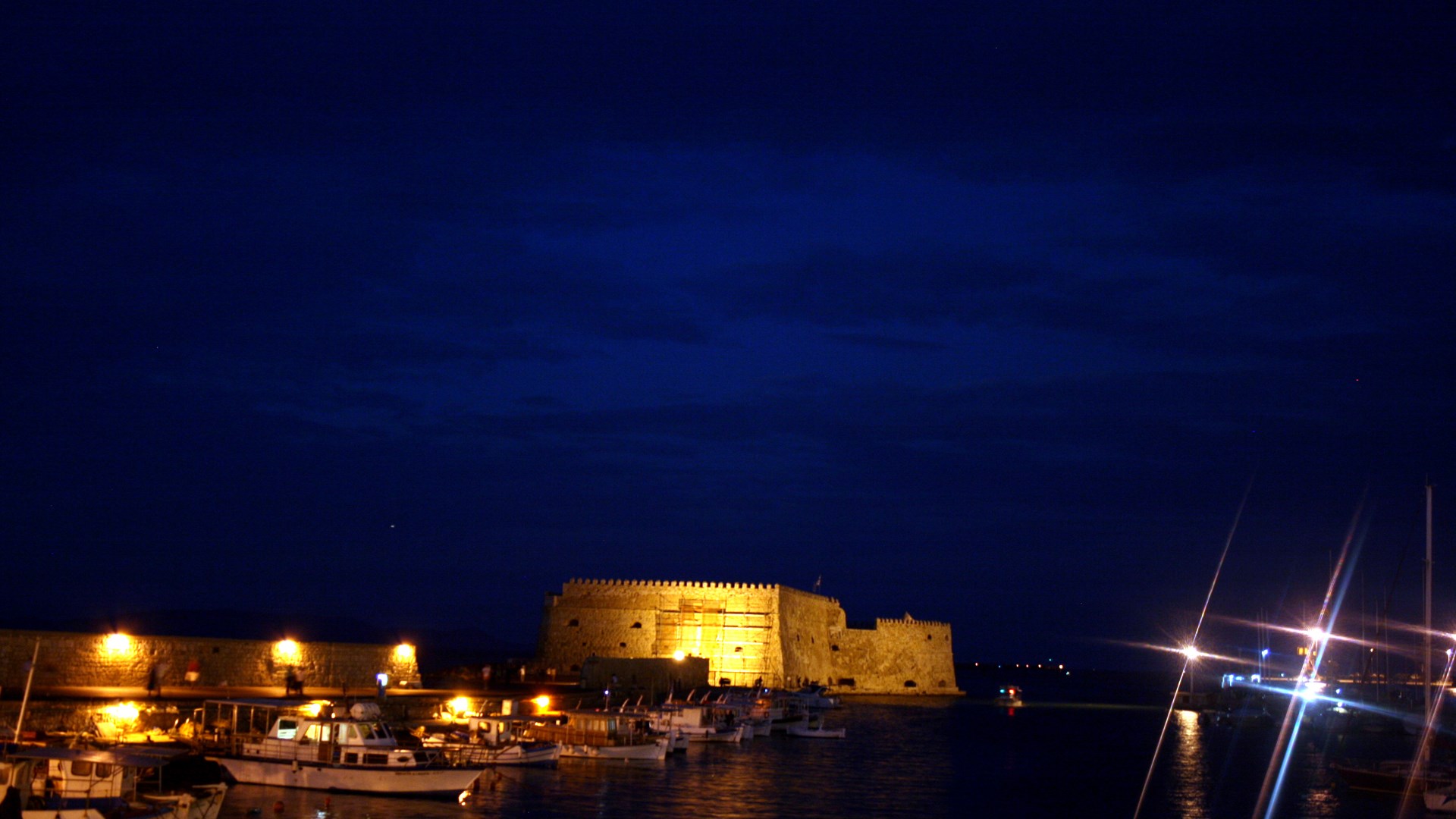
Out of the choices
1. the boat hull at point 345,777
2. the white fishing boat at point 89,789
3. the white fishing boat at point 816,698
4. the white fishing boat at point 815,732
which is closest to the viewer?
the white fishing boat at point 89,789

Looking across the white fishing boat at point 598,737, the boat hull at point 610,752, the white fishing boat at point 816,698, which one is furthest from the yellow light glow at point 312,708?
the white fishing boat at point 816,698

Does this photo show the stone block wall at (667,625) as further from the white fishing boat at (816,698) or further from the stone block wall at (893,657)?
the stone block wall at (893,657)

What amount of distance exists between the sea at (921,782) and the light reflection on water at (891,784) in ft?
0.25

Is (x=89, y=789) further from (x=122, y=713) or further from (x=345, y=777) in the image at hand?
(x=122, y=713)

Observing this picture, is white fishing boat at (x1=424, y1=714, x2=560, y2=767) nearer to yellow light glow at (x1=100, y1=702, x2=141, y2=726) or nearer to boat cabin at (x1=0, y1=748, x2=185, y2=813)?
yellow light glow at (x1=100, y1=702, x2=141, y2=726)

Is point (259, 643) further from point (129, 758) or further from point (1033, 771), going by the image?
point (1033, 771)

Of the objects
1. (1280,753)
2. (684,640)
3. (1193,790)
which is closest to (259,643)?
(1193,790)

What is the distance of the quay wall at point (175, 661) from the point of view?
3075 cm

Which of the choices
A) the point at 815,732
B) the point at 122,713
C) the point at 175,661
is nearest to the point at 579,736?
the point at 175,661

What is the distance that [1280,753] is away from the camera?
168 ft

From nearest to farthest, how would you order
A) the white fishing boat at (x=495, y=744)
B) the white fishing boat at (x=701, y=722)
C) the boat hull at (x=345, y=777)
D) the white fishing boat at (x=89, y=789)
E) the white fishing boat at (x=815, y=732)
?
the white fishing boat at (x=89, y=789), the boat hull at (x=345, y=777), the white fishing boat at (x=495, y=744), the white fishing boat at (x=701, y=722), the white fishing boat at (x=815, y=732)

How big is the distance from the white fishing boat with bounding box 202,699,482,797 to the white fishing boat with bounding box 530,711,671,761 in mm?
9299

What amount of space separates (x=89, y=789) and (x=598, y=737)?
18864mm

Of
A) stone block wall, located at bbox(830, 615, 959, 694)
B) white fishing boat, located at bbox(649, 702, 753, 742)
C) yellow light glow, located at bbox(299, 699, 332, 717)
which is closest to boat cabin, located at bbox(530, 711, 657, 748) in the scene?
white fishing boat, located at bbox(649, 702, 753, 742)
